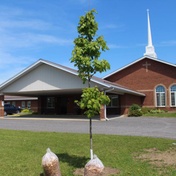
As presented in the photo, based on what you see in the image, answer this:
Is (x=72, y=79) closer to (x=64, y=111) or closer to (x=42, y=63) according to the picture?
(x=42, y=63)

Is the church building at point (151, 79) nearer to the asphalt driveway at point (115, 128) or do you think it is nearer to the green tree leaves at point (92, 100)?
the asphalt driveway at point (115, 128)

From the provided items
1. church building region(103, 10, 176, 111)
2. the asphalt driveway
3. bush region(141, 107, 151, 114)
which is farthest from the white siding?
church building region(103, 10, 176, 111)

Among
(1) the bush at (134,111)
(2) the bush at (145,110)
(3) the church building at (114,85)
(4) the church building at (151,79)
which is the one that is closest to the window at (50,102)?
(3) the church building at (114,85)

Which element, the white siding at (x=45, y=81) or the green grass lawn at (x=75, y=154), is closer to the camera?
the green grass lawn at (x=75, y=154)

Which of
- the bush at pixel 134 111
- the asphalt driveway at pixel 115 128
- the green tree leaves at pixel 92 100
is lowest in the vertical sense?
the asphalt driveway at pixel 115 128

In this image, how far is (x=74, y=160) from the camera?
351 inches

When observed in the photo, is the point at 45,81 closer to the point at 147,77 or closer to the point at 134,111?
the point at 134,111

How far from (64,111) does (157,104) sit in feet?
37.9

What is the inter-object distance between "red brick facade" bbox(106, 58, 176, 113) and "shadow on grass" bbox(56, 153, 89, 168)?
23241 mm

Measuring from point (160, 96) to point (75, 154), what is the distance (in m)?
25.5

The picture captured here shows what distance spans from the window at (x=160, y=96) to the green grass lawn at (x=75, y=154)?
860 inches

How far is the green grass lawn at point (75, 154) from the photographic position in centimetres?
770

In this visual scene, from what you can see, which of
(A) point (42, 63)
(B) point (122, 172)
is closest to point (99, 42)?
(B) point (122, 172)

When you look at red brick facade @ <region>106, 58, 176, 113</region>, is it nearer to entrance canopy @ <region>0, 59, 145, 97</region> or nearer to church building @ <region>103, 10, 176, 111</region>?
church building @ <region>103, 10, 176, 111</region>
